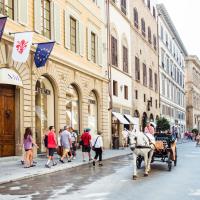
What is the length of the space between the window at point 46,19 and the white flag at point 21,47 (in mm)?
4972

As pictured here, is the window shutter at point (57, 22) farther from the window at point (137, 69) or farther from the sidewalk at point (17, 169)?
the window at point (137, 69)

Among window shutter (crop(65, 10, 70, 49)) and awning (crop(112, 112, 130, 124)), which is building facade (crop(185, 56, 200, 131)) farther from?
window shutter (crop(65, 10, 70, 49))

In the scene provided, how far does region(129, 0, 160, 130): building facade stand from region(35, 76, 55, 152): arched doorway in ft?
64.0

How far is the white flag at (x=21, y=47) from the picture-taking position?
19641mm

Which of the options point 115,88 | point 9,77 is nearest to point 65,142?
point 9,77

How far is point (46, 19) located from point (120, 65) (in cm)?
1571

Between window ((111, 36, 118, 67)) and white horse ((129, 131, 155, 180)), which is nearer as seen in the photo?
white horse ((129, 131, 155, 180))

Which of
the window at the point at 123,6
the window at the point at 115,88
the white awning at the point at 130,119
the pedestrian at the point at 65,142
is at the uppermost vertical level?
the window at the point at 123,6

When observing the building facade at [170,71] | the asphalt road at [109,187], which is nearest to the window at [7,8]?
the asphalt road at [109,187]

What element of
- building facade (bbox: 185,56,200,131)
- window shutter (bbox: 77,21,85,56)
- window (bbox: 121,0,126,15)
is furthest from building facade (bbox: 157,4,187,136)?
window shutter (bbox: 77,21,85,56)

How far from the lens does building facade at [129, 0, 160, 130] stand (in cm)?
4619

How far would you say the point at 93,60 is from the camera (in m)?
32.9

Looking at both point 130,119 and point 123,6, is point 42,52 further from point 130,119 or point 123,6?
point 123,6

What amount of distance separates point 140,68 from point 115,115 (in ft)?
43.1
